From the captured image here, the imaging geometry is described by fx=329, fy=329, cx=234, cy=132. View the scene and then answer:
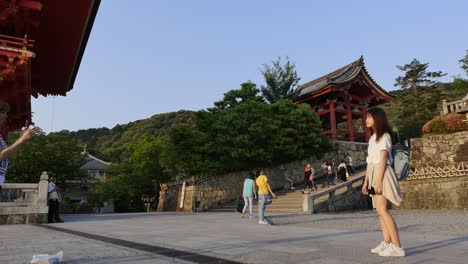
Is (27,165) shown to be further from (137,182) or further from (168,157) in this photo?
(168,157)

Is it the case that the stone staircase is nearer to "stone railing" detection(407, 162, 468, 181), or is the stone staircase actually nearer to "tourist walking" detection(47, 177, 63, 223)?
"stone railing" detection(407, 162, 468, 181)

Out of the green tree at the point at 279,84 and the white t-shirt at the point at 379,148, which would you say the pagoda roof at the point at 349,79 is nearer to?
the green tree at the point at 279,84

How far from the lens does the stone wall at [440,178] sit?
1406 centimetres

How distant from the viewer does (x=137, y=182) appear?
1003 inches

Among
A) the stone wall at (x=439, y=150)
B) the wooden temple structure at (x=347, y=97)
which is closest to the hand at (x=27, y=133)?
the stone wall at (x=439, y=150)

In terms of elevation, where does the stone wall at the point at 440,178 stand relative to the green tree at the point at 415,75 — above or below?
below

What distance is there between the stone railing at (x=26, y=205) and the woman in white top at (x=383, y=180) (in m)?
11.5

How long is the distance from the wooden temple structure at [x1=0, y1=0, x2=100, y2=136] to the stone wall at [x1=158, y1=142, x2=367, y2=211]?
9.63 m

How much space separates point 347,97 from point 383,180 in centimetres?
2366

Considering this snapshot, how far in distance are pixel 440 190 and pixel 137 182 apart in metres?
19.9

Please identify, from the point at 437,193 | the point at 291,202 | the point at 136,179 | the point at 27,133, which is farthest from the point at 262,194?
the point at 136,179

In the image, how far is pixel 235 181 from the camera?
2041 centimetres

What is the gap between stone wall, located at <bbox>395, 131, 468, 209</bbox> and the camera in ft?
46.1

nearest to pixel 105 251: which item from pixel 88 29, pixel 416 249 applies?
pixel 416 249
